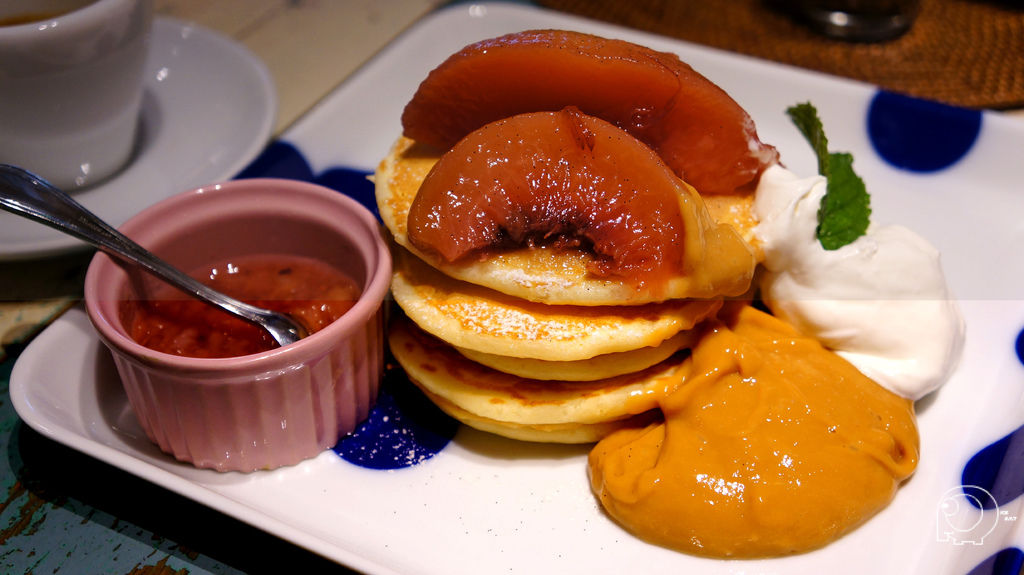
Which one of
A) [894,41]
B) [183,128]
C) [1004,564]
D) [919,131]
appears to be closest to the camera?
[1004,564]

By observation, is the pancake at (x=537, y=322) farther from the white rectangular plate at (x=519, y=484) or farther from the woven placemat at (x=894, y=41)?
the woven placemat at (x=894, y=41)

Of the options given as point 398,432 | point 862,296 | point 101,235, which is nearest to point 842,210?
point 862,296

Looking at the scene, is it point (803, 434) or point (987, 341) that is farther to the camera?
point (987, 341)

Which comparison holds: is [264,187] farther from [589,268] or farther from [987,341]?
[987,341]

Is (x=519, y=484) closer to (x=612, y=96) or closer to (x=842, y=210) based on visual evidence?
(x=612, y=96)

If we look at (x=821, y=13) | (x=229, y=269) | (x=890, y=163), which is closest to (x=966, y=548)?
(x=890, y=163)

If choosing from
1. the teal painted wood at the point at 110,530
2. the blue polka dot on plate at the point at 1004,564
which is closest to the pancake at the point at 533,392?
the teal painted wood at the point at 110,530
